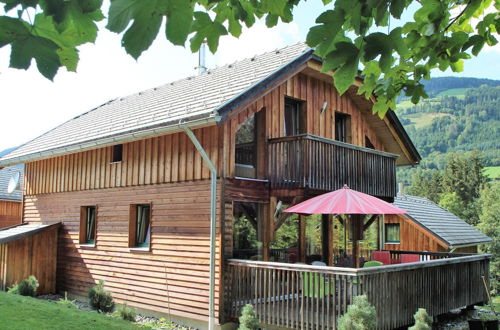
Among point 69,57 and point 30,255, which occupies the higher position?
point 69,57

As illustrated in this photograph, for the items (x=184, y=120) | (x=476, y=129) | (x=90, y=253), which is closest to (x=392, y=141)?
(x=184, y=120)

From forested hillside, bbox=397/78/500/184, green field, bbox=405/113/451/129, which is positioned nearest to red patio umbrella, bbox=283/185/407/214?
forested hillside, bbox=397/78/500/184

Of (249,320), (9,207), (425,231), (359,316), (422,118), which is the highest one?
(422,118)

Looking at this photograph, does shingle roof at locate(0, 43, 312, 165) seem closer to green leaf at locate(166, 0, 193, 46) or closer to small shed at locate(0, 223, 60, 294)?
small shed at locate(0, 223, 60, 294)

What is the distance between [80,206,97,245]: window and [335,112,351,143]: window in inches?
288

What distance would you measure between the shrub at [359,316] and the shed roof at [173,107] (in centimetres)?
411

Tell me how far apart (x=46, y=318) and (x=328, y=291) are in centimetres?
520

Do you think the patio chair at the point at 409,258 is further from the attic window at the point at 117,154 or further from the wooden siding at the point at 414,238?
the attic window at the point at 117,154

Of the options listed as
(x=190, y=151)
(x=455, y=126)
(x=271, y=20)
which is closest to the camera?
(x=271, y=20)

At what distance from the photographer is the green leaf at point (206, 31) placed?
2504mm

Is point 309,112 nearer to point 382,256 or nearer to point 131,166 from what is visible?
point 131,166

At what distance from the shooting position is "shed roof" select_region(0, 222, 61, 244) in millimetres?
13281

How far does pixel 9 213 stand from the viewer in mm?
24969

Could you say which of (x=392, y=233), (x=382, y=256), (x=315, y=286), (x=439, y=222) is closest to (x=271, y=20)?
(x=315, y=286)
